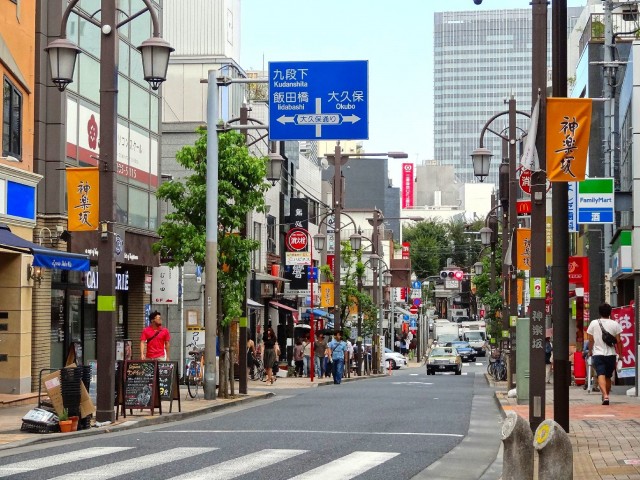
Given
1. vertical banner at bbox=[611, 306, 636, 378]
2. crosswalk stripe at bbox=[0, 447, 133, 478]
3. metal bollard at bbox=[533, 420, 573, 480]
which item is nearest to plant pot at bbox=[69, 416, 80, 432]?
crosswalk stripe at bbox=[0, 447, 133, 478]

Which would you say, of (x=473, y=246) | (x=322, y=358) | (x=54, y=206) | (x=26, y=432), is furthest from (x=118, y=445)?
(x=473, y=246)

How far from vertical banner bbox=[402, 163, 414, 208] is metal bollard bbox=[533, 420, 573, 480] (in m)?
170

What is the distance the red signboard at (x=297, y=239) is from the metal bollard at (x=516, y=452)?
1793 inches

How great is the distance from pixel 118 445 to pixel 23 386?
11.0 meters

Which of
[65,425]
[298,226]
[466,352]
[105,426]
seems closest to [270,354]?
[298,226]

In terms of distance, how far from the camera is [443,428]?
19484 mm

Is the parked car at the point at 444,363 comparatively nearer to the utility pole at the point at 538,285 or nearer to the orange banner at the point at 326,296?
the orange banner at the point at 326,296

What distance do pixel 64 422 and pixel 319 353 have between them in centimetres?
3122

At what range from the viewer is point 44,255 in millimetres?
22109

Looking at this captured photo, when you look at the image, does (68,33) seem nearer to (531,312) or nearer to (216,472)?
(531,312)

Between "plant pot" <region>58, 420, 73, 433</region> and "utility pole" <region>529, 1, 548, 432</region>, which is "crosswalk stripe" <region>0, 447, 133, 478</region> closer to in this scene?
"plant pot" <region>58, 420, 73, 433</region>

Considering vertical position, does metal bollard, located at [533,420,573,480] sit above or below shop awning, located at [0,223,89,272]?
below

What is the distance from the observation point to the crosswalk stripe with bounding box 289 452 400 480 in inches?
510

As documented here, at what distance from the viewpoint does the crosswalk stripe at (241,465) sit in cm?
1283
